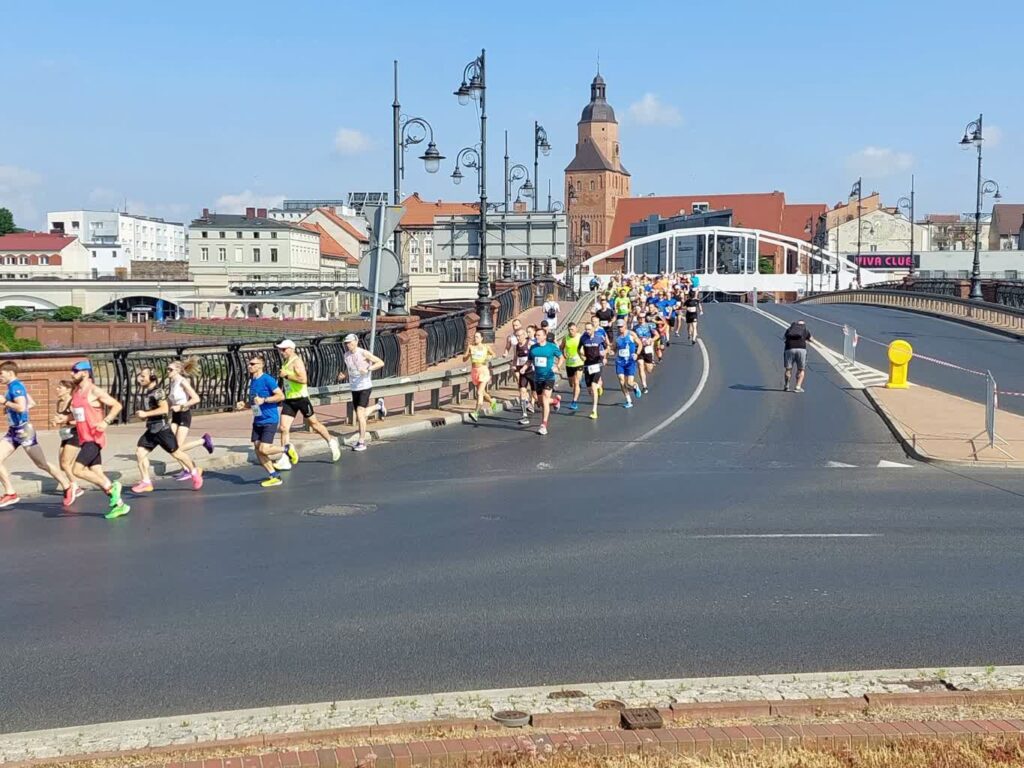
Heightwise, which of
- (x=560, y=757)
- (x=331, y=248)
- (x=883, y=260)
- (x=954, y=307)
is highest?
(x=331, y=248)

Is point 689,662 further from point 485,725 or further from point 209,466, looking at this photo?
point 209,466

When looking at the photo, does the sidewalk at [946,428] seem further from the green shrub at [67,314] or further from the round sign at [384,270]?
the green shrub at [67,314]

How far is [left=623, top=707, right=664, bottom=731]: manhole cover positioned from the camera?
18.4ft

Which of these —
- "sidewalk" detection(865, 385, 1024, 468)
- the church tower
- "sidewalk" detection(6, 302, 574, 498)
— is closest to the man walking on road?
"sidewalk" detection(865, 385, 1024, 468)

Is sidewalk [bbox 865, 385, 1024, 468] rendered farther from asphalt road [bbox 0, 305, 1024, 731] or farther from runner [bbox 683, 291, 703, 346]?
runner [bbox 683, 291, 703, 346]

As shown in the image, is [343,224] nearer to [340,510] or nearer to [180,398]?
[180,398]

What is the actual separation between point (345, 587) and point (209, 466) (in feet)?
22.6

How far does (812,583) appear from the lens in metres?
8.81

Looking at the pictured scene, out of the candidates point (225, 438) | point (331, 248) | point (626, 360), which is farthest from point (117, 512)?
point (331, 248)

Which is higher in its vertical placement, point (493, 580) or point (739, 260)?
point (739, 260)

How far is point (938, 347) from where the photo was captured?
36.7 m

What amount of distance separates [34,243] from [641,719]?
141 m

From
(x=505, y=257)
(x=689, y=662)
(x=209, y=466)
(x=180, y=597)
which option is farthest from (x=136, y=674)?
(x=505, y=257)

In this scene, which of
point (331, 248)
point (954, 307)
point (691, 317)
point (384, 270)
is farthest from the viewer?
point (331, 248)
